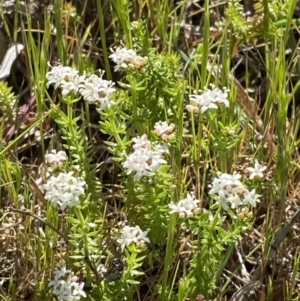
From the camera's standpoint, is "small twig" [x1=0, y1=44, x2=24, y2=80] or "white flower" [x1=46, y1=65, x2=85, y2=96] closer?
"white flower" [x1=46, y1=65, x2=85, y2=96]

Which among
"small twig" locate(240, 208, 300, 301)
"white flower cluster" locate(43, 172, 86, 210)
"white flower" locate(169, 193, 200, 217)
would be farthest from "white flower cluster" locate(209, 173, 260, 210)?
"small twig" locate(240, 208, 300, 301)

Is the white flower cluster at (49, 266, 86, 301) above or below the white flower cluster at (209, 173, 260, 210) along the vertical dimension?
below

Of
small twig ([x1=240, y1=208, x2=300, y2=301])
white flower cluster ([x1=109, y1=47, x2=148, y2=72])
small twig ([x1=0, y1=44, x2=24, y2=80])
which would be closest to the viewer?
white flower cluster ([x1=109, y1=47, x2=148, y2=72])

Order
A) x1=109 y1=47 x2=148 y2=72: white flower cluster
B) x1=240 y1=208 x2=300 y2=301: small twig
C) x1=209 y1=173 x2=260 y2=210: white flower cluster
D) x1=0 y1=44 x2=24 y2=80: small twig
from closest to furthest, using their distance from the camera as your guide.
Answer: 1. x1=209 y1=173 x2=260 y2=210: white flower cluster
2. x1=109 y1=47 x2=148 y2=72: white flower cluster
3. x1=240 y1=208 x2=300 y2=301: small twig
4. x1=0 y1=44 x2=24 y2=80: small twig

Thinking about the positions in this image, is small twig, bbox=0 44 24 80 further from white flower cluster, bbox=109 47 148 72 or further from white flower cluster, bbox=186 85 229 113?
white flower cluster, bbox=186 85 229 113

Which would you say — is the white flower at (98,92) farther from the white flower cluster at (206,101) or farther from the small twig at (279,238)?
the small twig at (279,238)

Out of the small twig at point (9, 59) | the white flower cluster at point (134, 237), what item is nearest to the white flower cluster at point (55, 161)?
the white flower cluster at point (134, 237)

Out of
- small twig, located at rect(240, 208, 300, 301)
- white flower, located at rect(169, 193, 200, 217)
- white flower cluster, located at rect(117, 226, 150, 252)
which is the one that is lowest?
small twig, located at rect(240, 208, 300, 301)
